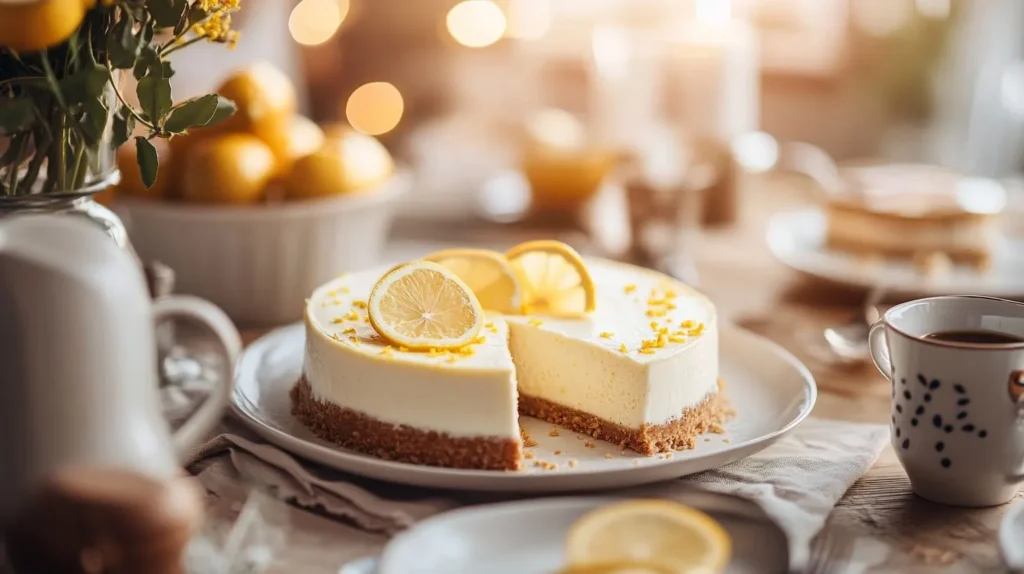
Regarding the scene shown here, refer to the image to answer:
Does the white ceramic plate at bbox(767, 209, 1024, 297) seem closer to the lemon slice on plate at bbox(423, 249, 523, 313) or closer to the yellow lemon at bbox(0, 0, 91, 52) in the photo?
the lemon slice on plate at bbox(423, 249, 523, 313)

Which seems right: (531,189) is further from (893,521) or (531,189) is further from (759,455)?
(893,521)

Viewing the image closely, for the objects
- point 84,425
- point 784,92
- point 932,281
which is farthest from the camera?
point 784,92

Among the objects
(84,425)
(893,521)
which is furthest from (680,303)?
(84,425)

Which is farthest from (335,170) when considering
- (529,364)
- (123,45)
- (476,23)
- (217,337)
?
(476,23)

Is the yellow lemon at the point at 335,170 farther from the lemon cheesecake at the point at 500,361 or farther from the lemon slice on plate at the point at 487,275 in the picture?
the lemon slice on plate at the point at 487,275

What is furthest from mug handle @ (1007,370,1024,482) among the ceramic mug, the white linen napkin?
the white linen napkin

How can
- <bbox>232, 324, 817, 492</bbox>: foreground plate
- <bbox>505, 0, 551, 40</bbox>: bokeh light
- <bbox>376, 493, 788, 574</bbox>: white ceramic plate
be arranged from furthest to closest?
<bbox>505, 0, 551, 40</bbox>: bokeh light → <bbox>232, 324, 817, 492</bbox>: foreground plate → <bbox>376, 493, 788, 574</bbox>: white ceramic plate

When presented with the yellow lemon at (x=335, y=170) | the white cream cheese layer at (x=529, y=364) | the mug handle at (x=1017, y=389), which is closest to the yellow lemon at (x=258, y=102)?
the yellow lemon at (x=335, y=170)
